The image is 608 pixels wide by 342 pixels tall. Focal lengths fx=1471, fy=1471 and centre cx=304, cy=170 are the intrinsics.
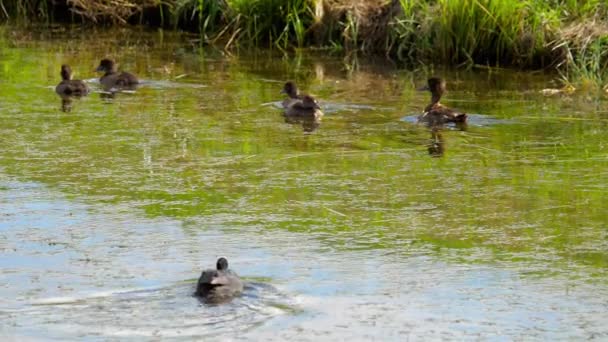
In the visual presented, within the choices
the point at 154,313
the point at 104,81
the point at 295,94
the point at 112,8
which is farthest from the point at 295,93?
the point at 112,8

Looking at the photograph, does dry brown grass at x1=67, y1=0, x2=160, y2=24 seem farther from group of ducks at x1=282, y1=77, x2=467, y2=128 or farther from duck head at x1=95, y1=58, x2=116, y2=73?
group of ducks at x1=282, y1=77, x2=467, y2=128

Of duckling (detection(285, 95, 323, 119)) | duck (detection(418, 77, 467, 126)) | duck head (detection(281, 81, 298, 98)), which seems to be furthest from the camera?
duck head (detection(281, 81, 298, 98))

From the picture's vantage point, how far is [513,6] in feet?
51.5

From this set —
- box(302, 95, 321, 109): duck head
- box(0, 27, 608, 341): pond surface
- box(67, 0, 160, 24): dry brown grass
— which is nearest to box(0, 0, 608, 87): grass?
box(67, 0, 160, 24): dry brown grass

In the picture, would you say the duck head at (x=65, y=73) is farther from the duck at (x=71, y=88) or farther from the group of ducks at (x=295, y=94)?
the duck at (x=71, y=88)

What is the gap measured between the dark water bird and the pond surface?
0.06m

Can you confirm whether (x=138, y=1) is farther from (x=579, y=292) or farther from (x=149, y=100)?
(x=579, y=292)

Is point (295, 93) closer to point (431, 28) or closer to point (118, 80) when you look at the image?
point (118, 80)

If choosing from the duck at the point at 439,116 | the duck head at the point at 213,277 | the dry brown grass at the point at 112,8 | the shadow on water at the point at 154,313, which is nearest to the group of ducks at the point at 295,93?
the duck at the point at 439,116

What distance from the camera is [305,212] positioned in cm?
936

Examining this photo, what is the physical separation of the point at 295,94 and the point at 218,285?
6.54 metres

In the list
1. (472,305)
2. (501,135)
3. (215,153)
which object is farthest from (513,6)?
(472,305)

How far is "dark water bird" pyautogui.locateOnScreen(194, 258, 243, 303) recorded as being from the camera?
23.8 ft

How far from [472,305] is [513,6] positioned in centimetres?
876
